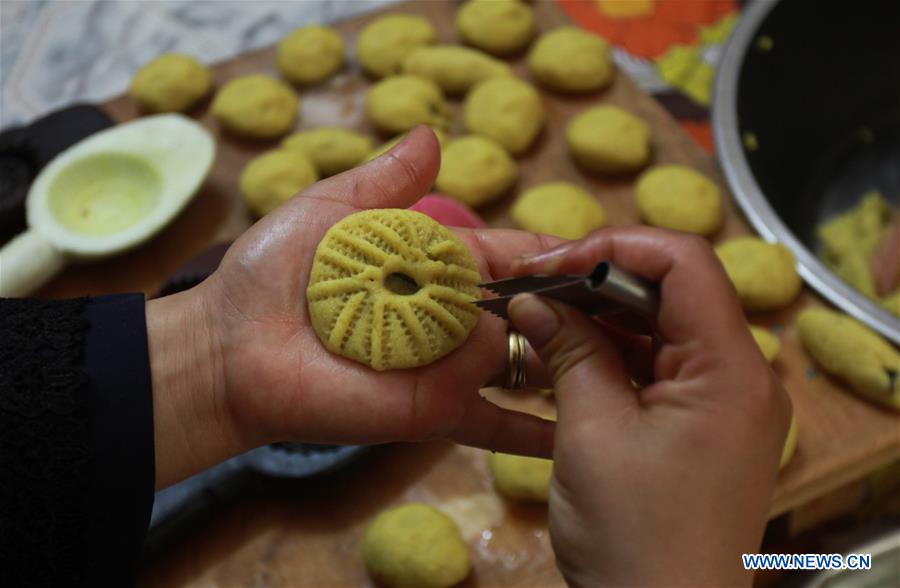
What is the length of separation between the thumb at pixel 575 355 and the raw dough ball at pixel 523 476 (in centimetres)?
45

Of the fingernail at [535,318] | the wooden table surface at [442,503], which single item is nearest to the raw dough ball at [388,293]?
the fingernail at [535,318]

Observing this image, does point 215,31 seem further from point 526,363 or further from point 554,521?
point 554,521

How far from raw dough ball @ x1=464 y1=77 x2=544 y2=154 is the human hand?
1.86ft

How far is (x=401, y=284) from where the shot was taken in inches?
42.7

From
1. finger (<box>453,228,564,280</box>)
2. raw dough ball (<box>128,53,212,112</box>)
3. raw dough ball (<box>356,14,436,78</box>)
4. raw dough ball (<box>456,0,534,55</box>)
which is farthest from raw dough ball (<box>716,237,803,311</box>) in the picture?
raw dough ball (<box>128,53,212,112</box>)

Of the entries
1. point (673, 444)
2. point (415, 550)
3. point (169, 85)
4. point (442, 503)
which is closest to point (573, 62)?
point (169, 85)

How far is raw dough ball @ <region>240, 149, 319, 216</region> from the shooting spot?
1604 mm

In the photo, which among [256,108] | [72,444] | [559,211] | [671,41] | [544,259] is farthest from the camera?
[671,41]

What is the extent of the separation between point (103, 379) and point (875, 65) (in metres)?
1.85

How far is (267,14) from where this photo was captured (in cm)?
226

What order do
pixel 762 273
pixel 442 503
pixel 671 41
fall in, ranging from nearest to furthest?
pixel 442 503
pixel 762 273
pixel 671 41

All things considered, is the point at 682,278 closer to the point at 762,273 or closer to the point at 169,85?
the point at 762,273

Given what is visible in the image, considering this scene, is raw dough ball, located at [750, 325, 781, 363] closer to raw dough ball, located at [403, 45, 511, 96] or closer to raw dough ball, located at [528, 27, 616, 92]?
raw dough ball, located at [528, 27, 616, 92]

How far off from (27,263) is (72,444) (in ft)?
2.29
